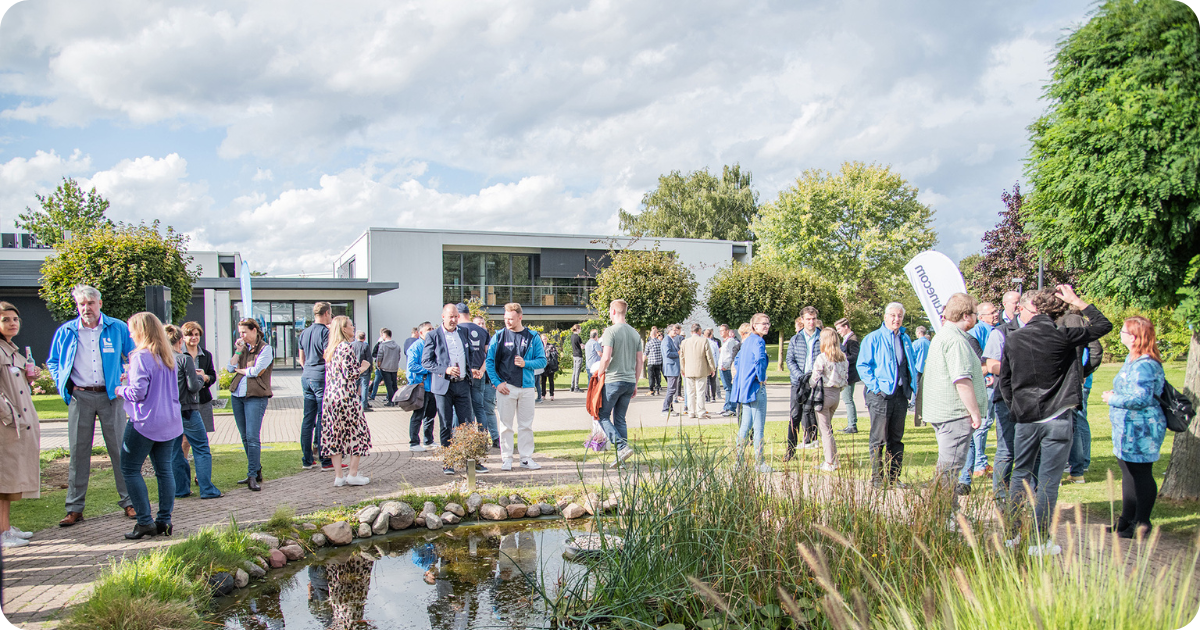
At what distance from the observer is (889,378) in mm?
6434

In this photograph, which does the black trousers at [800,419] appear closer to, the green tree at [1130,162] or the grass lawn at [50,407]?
the green tree at [1130,162]

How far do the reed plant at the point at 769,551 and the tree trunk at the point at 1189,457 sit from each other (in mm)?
2168

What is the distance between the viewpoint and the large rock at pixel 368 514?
579cm

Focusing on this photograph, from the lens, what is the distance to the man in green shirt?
5.25m

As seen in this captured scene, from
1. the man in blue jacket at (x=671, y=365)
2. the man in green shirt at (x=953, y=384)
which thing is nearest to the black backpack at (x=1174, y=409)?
the man in green shirt at (x=953, y=384)

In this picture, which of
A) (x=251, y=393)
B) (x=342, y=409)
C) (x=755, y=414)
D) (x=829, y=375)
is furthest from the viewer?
(x=755, y=414)

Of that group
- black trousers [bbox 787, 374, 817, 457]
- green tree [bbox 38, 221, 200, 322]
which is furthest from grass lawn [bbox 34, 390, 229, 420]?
black trousers [bbox 787, 374, 817, 457]

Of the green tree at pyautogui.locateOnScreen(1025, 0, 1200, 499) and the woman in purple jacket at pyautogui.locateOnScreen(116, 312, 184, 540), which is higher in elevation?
the green tree at pyautogui.locateOnScreen(1025, 0, 1200, 499)

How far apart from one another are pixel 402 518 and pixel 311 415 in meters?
2.88

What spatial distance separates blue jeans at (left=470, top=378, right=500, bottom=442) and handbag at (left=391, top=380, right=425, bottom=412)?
0.84 meters

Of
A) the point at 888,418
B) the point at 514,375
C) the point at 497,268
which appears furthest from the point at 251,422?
the point at 497,268

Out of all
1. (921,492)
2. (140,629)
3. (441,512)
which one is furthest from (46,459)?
(921,492)

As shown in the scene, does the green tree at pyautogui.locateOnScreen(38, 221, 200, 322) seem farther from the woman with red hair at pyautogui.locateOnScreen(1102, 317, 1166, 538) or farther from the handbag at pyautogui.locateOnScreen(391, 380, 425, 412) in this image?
the woman with red hair at pyautogui.locateOnScreen(1102, 317, 1166, 538)

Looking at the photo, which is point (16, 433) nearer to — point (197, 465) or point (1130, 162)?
point (197, 465)
